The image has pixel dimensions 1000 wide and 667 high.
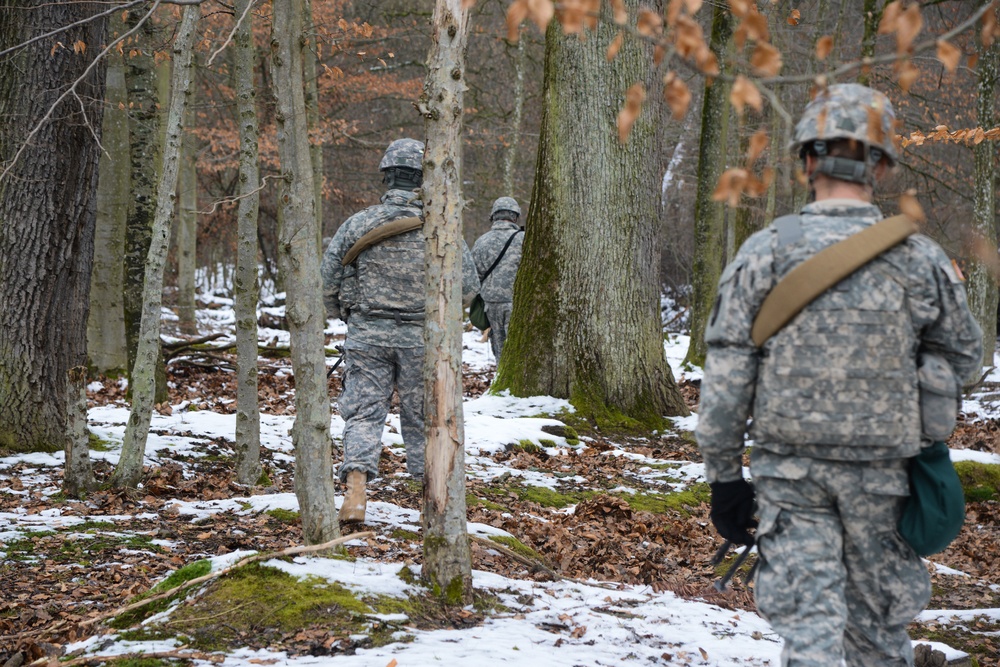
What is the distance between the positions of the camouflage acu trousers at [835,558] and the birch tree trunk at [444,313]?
164 cm

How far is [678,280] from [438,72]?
25.0m

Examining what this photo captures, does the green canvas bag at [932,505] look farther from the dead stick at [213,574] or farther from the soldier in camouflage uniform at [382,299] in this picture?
the soldier in camouflage uniform at [382,299]

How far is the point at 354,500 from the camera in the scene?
5.84 m

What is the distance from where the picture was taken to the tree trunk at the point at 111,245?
445 inches

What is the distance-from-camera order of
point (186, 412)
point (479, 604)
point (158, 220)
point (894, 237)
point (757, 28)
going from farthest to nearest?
point (186, 412)
point (158, 220)
point (479, 604)
point (894, 237)
point (757, 28)

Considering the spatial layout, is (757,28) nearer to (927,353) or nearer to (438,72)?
(927,353)

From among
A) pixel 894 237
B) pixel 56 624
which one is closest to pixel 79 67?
pixel 56 624

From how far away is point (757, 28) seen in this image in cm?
213

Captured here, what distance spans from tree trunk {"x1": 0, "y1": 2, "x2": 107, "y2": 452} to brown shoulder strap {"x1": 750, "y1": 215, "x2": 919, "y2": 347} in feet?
19.2

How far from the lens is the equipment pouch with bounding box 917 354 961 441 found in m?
2.97

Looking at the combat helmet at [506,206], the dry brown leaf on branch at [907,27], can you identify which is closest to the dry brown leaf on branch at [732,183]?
the dry brown leaf on branch at [907,27]

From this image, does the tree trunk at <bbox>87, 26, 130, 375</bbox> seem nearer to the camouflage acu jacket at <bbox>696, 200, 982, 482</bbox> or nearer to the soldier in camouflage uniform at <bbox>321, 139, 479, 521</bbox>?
the soldier in camouflage uniform at <bbox>321, 139, 479, 521</bbox>

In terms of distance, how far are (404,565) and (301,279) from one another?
5.06ft

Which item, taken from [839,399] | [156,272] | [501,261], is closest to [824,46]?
[839,399]
